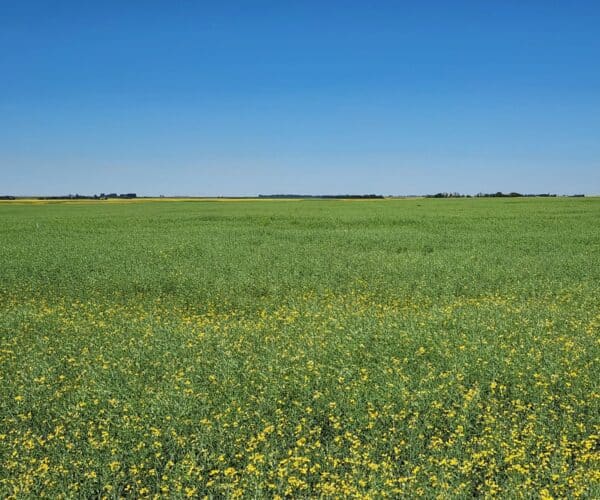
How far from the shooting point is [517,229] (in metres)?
30.9

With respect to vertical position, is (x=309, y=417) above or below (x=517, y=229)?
below

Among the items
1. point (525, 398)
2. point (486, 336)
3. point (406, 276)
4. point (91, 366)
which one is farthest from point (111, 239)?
point (525, 398)

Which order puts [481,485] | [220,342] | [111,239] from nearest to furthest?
1. [481,485]
2. [220,342]
3. [111,239]

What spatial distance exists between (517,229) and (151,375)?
28.1m

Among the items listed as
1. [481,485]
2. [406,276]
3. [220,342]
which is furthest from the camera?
[406,276]

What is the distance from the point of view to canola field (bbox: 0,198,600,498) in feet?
17.8

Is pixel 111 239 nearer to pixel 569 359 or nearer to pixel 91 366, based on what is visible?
pixel 91 366

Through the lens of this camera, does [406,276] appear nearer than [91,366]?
No

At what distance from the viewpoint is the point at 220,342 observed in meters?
9.09

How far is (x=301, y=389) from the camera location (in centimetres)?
707

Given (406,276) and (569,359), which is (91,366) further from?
(406,276)

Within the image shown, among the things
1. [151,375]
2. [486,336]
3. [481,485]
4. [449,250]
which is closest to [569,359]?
[486,336]

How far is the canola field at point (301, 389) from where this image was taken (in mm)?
5426

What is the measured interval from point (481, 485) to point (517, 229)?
93.2ft
